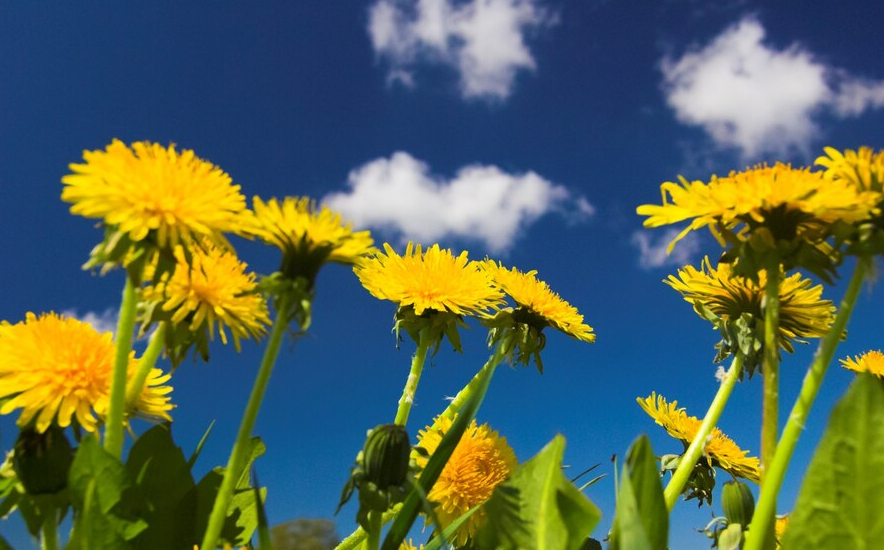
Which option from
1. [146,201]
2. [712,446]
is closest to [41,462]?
[146,201]

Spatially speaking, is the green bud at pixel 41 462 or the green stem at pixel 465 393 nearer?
the green bud at pixel 41 462

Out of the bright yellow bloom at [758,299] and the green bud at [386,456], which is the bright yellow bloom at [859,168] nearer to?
the bright yellow bloom at [758,299]

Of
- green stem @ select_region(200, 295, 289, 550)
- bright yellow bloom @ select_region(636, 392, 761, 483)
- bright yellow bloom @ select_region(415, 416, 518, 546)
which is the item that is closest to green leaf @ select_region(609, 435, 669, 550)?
green stem @ select_region(200, 295, 289, 550)

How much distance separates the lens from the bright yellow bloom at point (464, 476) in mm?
1829

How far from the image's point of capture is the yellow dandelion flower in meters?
0.99

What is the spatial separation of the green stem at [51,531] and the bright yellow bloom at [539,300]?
4.13 ft

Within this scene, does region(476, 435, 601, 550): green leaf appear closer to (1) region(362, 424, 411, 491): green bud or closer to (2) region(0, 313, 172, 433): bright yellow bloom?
(1) region(362, 424, 411, 491): green bud

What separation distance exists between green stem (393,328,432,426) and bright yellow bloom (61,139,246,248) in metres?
0.84

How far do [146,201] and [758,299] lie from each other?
134cm

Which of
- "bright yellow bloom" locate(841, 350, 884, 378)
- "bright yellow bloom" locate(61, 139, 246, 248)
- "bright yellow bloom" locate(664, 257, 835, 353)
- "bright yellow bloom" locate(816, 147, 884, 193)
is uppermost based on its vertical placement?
"bright yellow bloom" locate(841, 350, 884, 378)

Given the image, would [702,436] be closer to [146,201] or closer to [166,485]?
[166,485]

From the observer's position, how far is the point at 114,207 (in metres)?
1.01

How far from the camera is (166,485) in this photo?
1395 millimetres

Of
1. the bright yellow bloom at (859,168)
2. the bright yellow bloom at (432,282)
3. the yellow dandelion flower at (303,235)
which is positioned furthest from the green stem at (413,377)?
the bright yellow bloom at (859,168)
